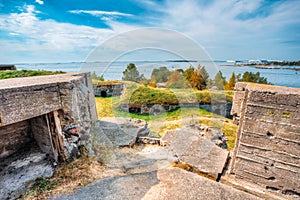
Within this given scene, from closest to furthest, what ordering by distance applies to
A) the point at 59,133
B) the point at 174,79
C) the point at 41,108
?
1. the point at 41,108
2. the point at 59,133
3. the point at 174,79

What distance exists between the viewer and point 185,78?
17.0m

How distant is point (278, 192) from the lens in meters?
3.56

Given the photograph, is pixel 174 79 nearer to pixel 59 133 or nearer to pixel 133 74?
pixel 133 74

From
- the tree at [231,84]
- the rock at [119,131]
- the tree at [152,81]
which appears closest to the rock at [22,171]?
the rock at [119,131]

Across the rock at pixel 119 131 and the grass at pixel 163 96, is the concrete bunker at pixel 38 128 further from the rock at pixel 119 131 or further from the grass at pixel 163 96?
the grass at pixel 163 96

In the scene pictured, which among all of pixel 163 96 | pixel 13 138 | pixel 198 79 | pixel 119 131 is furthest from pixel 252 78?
pixel 13 138

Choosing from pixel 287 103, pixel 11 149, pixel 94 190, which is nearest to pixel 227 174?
pixel 287 103

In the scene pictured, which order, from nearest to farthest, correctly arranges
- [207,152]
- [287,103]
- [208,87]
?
[287,103] → [207,152] → [208,87]

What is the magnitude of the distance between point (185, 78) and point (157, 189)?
14.7m

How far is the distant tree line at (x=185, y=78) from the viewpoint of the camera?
12.5 m

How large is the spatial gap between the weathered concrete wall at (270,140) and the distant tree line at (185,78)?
7881mm

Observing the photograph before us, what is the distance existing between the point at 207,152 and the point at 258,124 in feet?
6.32

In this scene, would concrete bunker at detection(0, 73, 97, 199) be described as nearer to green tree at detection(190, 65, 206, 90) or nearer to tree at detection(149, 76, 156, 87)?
tree at detection(149, 76, 156, 87)

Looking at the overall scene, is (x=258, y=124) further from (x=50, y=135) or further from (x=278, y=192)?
(x=50, y=135)
